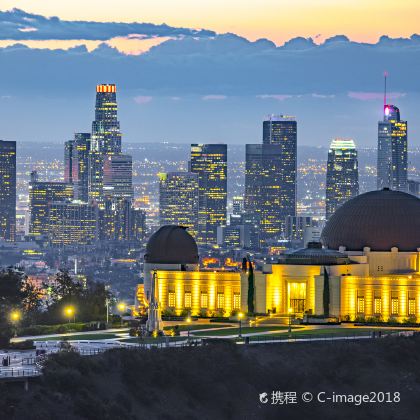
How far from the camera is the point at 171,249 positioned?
16988 centimetres

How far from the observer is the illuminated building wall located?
16375 cm

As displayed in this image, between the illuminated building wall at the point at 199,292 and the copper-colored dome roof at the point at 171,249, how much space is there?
317 cm

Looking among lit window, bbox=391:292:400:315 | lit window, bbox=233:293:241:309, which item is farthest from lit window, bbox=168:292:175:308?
lit window, bbox=391:292:400:315

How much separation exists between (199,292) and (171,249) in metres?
6.32

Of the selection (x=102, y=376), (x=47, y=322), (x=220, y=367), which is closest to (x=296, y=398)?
(x=220, y=367)

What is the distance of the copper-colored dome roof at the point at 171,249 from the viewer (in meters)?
170

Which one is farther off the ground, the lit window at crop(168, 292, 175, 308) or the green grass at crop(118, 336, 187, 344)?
the lit window at crop(168, 292, 175, 308)

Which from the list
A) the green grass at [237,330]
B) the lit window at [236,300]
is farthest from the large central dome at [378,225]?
the green grass at [237,330]

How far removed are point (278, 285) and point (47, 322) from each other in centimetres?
1833

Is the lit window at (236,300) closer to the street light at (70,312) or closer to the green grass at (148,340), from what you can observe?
the street light at (70,312)

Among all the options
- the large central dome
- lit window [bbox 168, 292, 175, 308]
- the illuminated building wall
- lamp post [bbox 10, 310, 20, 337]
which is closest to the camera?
lamp post [bbox 10, 310, 20, 337]

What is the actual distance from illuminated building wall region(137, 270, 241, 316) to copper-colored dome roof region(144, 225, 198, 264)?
10.4ft

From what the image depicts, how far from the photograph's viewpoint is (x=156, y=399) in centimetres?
11756

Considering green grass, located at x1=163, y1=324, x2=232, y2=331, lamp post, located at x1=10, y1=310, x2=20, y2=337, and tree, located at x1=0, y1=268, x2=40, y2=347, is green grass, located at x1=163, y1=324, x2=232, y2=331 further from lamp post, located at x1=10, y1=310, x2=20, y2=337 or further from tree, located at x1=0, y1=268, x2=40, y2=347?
tree, located at x1=0, y1=268, x2=40, y2=347
